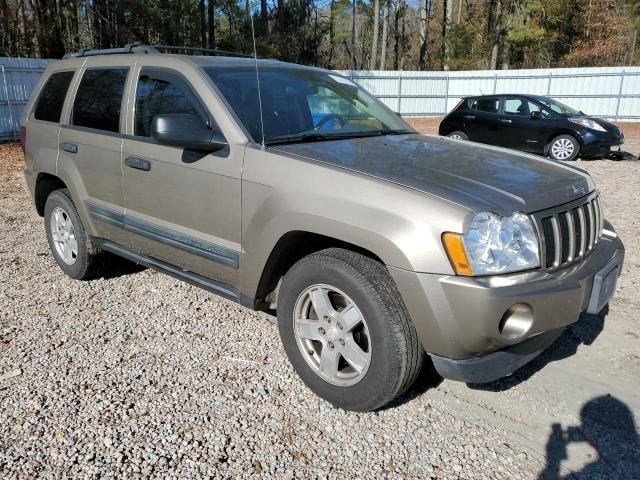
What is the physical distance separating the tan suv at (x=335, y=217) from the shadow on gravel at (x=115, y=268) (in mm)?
395

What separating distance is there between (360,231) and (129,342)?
78.8 inches

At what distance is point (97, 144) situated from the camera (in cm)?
412

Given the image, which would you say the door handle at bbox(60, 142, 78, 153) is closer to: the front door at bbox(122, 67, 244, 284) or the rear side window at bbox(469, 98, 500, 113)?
the front door at bbox(122, 67, 244, 284)

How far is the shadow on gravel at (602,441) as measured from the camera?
2.51 m

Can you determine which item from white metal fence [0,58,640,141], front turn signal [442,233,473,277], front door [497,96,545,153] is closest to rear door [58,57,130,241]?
front turn signal [442,233,473,277]

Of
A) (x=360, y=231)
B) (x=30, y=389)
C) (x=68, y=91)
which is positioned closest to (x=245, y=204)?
(x=360, y=231)

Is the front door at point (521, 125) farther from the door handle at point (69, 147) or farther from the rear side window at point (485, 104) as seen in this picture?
the door handle at point (69, 147)

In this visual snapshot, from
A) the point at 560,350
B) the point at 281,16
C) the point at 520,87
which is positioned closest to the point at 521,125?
the point at 560,350

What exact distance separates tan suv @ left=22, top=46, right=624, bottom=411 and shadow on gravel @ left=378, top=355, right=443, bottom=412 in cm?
32

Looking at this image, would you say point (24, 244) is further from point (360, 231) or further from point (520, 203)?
point (520, 203)

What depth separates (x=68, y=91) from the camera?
4.56 metres

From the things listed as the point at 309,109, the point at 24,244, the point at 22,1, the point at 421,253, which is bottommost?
the point at 24,244

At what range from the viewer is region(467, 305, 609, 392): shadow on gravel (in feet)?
10.7

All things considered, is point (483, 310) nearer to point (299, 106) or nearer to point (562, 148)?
point (299, 106)
